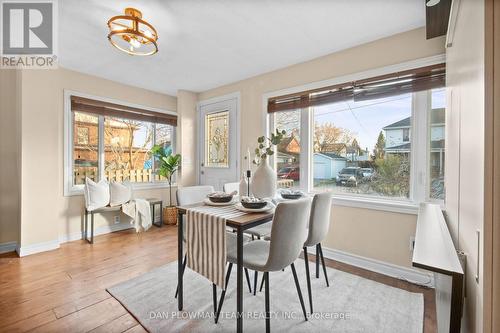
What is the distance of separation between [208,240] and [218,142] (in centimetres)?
277

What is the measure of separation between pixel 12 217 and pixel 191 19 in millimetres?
3440

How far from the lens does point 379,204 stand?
242cm

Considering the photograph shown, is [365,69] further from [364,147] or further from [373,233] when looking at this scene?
[373,233]

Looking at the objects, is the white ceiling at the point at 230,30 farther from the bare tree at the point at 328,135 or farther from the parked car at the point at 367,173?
the parked car at the point at 367,173

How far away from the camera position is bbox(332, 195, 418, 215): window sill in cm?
226

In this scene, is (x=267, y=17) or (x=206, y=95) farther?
(x=206, y=95)

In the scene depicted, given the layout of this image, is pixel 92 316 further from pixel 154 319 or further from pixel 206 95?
pixel 206 95

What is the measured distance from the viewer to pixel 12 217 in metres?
3.00

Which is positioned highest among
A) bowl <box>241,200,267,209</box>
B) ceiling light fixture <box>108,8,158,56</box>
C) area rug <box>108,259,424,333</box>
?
ceiling light fixture <box>108,8,158,56</box>

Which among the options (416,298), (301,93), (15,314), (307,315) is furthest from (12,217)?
(416,298)

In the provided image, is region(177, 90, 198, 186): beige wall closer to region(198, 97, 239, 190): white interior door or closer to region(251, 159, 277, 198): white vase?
region(198, 97, 239, 190): white interior door

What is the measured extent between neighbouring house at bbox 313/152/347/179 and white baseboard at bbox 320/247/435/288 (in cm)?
93

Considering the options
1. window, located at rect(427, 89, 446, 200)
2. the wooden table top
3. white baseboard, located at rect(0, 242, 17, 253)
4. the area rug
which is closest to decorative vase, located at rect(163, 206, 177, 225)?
the area rug

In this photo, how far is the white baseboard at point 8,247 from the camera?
2909mm
